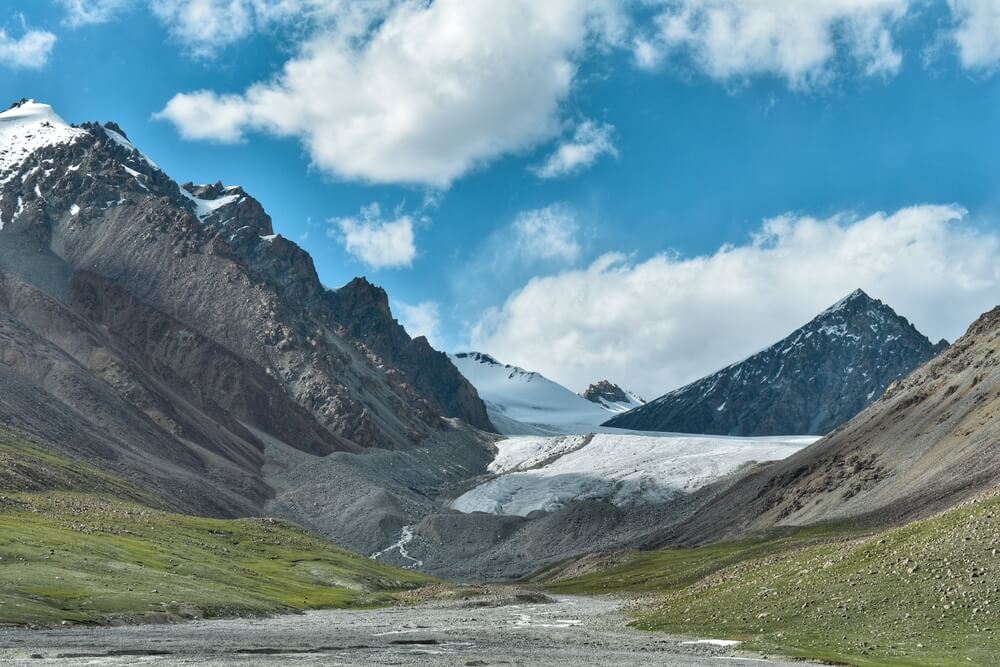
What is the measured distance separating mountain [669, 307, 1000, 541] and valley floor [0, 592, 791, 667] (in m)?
56.2

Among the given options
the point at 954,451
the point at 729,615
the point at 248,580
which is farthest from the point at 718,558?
the point at 729,615

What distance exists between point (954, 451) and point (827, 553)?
70627mm

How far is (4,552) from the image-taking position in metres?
74.3

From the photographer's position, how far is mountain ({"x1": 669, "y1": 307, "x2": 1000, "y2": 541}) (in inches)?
4688

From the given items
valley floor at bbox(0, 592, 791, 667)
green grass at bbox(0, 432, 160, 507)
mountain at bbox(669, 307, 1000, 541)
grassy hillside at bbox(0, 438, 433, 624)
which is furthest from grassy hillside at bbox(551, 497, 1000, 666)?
green grass at bbox(0, 432, 160, 507)

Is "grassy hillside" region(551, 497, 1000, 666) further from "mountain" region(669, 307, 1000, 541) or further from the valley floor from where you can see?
"mountain" region(669, 307, 1000, 541)

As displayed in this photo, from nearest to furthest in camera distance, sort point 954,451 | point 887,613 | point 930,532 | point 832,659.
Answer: point 832,659
point 887,613
point 930,532
point 954,451

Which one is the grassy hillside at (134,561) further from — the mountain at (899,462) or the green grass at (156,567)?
the mountain at (899,462)

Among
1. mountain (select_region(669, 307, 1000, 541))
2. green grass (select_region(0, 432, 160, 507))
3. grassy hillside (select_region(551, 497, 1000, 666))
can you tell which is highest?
green grass (select_region(0, 432, 160, 507))

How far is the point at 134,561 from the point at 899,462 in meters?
101

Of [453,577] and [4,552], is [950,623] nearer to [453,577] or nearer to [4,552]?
[4,552]

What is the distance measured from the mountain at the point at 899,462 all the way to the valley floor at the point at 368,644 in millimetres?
56221

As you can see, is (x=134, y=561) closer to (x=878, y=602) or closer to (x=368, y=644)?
(x=368, y=644)

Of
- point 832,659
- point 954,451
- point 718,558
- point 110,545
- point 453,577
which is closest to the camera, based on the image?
point 832,659
